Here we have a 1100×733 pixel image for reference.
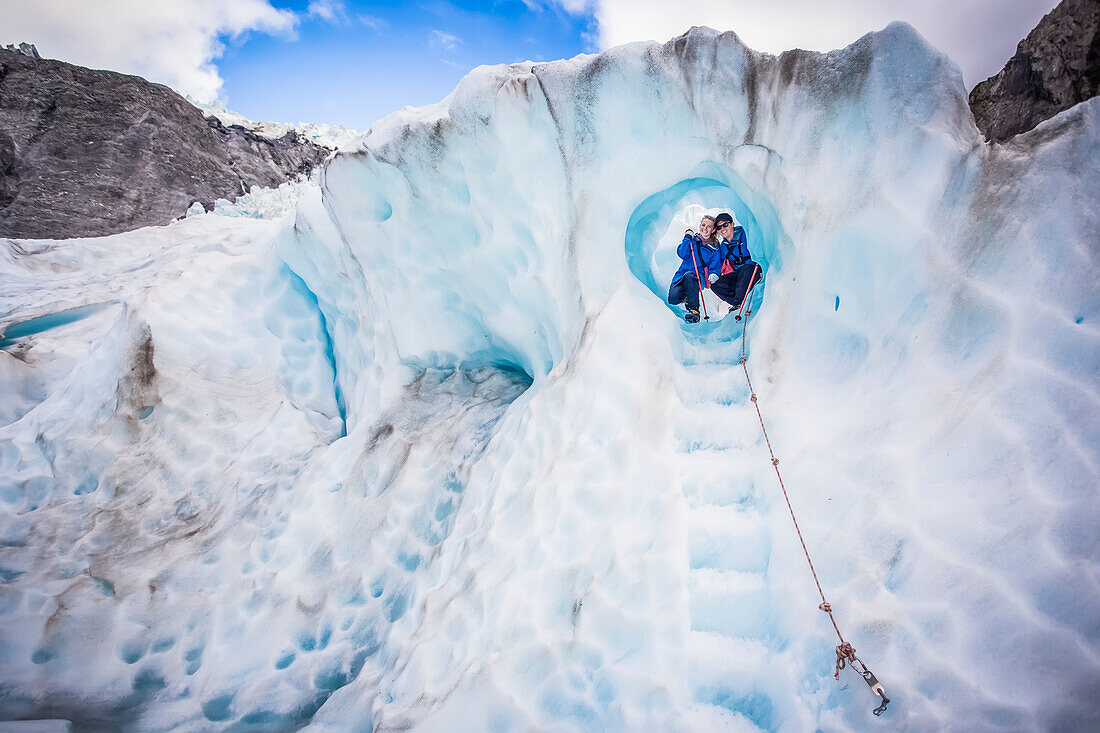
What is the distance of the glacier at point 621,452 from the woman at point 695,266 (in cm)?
27

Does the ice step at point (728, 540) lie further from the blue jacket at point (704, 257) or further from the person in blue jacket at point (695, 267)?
the blue jacket at point (704, 257)

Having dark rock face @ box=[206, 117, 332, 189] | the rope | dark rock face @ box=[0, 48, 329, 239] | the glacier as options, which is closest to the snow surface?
dark rock face @ box=[206, 117, 332, 189]

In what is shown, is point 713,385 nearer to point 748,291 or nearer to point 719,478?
point 719,478

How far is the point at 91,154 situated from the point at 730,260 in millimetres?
13124

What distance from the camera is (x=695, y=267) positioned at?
4.21 meters

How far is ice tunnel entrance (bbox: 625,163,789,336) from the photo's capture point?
3.38 metres

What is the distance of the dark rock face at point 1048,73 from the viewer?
358 cm

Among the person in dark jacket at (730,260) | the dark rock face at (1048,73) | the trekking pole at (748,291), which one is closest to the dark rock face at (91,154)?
the person in dark jacket at (730,260)

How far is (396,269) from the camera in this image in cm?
443

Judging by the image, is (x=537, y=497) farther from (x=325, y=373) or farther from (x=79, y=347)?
(x=79, y=347)

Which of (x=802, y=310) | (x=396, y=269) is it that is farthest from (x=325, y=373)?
(x=802, y=310)

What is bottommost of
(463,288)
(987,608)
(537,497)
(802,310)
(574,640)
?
(574,640)

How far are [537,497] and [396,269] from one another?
8.20 ft

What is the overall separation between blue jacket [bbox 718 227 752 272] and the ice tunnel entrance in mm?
129
